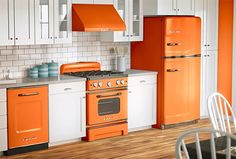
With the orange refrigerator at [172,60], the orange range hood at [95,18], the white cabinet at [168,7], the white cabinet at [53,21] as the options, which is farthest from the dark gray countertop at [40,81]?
the white cabinet at [168,7]

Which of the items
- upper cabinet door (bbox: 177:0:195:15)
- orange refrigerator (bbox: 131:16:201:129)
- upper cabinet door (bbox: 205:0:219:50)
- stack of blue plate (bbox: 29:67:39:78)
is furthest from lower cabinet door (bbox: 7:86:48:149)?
upper cabinet door (bbox: 205:0:219:50)

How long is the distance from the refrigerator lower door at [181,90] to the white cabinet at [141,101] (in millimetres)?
182

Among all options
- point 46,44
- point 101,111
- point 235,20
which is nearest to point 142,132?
point 101,111

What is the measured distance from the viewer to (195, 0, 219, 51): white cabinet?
795 centimetres

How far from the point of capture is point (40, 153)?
5.99 metres

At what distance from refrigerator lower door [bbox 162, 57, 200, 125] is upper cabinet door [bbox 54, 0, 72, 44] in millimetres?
1585

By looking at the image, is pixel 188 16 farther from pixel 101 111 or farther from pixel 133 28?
pixel 101 111

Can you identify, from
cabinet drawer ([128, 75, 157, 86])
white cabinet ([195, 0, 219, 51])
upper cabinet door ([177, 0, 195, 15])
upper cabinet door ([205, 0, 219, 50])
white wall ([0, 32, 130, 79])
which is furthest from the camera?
upper cabinet door ([205, 0, 219, 50])

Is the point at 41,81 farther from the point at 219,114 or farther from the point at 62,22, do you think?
the point at 219,114

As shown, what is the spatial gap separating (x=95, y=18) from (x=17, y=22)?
1.13m

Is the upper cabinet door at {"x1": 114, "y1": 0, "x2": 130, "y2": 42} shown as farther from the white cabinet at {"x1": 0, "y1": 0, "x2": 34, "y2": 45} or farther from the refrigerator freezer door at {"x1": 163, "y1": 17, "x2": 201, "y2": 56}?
the white cabinet at {"x1": 0, "y1": 0, "x2": 34, "y2": 45}

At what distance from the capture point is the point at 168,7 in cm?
738

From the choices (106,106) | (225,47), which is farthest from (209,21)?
(106,106)

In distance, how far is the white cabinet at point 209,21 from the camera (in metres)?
7.95
